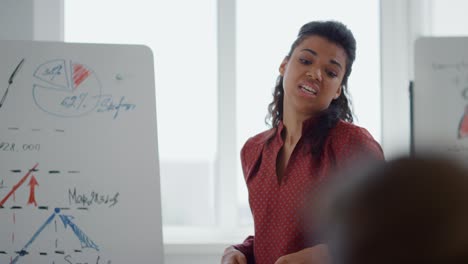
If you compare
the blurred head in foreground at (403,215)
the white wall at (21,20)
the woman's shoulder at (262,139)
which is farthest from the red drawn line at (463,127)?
the white wall at (21,20)

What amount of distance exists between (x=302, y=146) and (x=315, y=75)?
0.69 ft

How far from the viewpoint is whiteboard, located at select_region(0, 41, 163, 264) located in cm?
164

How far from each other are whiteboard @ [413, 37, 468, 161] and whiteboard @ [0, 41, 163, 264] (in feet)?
3.12

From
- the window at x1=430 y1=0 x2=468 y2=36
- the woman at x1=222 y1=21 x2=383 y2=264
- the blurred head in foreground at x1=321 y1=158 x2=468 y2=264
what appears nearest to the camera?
the blurred head in foreground at x1=321 y1=158 x2=468 y2=264

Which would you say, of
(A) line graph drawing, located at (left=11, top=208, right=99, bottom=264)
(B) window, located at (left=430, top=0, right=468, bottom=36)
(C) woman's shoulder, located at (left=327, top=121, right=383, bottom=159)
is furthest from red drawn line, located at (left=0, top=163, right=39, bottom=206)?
(B) window, located at (left=430, top=0, right=468, bottom=36)

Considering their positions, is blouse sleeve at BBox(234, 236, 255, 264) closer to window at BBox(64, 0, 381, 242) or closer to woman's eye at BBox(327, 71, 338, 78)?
woman's eye at BBox(327, 71, 338, 78)

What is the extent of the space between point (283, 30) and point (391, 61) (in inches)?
22.2

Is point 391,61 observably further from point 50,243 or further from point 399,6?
point 50,243

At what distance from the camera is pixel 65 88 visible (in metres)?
1.70

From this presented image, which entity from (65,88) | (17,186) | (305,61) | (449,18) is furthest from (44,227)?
(449,18)

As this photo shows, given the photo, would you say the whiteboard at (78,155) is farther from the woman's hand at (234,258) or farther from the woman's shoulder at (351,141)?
the woman's shoulder at (351,141)

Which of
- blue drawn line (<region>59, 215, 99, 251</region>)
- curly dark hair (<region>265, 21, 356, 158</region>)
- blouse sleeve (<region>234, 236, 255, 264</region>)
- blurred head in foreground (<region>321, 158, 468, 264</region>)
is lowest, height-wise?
blouse sleeve (<region>234, 236, 255, 264</region>)

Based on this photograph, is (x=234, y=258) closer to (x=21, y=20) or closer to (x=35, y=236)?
(x=35, y=236)

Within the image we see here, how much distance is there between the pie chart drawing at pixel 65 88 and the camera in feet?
5.53
